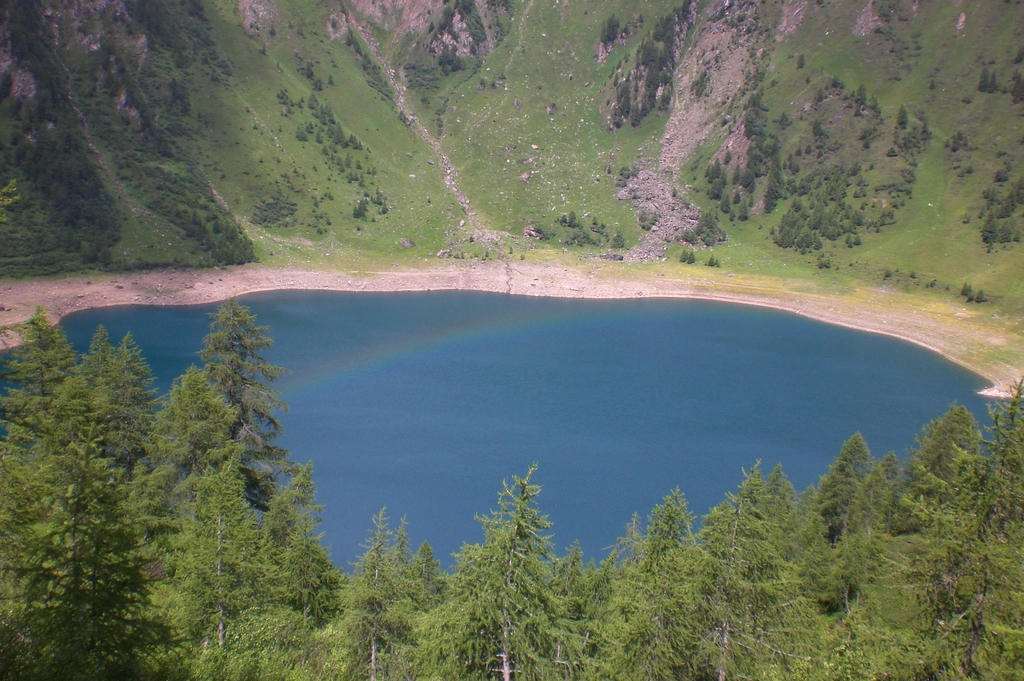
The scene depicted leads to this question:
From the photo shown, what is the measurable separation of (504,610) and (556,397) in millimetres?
52492

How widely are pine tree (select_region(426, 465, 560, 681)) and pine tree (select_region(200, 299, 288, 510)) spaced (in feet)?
55.0

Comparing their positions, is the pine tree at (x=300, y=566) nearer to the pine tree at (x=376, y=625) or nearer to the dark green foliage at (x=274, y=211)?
the pine tree at (x=376, y=625)

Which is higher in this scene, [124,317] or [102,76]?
[102,76]

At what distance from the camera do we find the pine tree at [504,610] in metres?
13.8

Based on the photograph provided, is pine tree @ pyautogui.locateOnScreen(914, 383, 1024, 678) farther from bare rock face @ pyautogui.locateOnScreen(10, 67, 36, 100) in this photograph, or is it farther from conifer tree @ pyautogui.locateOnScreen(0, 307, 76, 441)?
bare rock face @ pyautogui.locateOnScreen(10, 67, 36, 100)

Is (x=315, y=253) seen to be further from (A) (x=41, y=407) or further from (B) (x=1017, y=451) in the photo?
(B) (x=1017, y=451)

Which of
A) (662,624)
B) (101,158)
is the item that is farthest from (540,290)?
(662,624)

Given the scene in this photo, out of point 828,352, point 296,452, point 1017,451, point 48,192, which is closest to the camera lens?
point 1017,451

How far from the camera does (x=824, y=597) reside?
96.7 feet

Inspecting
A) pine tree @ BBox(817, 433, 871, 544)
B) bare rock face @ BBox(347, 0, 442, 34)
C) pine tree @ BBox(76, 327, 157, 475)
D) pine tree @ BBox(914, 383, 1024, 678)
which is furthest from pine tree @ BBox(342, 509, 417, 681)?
bare rock face @ BBox(347, 0, 442, 34)

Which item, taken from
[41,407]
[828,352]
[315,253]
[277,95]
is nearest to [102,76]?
[277,95]

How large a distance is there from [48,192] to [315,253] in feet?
135

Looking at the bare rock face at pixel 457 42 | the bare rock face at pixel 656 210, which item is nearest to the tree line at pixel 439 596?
the bare rock face at pixel 656 210

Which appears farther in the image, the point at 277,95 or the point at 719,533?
the point at 277,95
